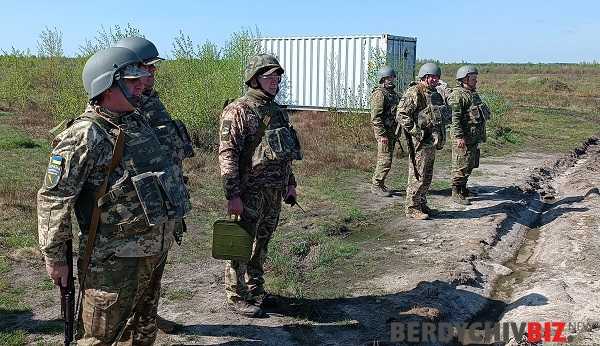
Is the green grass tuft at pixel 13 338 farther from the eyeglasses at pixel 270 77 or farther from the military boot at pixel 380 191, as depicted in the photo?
the military boot at pixel 380 191

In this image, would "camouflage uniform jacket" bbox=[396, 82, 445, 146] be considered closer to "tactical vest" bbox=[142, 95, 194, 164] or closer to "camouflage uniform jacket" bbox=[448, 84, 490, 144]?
"camouflage uniform jacket" bbox=[448, 84, 490, 144]

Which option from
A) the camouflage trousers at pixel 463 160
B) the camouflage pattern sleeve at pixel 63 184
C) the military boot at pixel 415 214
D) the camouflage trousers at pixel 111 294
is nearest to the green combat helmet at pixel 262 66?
the camouflage trousers at pixel 111 294

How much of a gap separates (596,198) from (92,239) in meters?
7.60

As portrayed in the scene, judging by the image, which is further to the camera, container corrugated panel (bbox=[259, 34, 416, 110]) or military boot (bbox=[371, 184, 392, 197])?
container corrugated panel (bbox=[259, 34, 416, 110])

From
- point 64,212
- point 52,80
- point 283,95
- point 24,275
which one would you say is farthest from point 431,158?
point 52,80

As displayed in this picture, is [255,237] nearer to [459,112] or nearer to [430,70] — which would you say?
[430,70]

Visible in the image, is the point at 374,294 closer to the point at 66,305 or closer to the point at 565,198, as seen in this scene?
the point at 66,305

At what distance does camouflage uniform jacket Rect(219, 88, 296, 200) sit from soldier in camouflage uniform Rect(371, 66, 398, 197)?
4.63 metres

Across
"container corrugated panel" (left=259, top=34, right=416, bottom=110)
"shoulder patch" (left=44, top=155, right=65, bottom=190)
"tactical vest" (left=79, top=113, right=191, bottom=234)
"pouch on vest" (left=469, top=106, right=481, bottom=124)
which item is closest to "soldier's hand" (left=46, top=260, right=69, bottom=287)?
"tactical vest" (left=79, top=113, right=191, bottom=234)

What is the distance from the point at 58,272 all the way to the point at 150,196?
558 mm

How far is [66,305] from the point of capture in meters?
2.79

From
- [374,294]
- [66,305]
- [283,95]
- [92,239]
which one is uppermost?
[283,95]

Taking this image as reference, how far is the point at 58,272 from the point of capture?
2.62 metres

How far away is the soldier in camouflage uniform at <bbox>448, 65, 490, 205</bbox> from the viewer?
7598 mm
